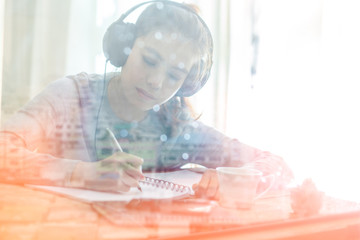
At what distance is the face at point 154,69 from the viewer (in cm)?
65

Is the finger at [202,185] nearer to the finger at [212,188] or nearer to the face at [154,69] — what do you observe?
the finger at [212,188]

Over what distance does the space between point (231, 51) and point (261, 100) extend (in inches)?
5.8

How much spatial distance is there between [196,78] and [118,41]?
0.18 m

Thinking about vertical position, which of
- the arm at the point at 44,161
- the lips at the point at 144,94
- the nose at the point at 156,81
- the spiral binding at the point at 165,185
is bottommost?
the spiral binding at the point at 165,185

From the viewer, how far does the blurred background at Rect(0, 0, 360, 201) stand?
0.51 meters

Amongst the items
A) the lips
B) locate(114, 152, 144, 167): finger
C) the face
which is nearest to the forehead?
the face

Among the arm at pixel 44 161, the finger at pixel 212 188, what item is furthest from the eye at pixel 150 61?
the finger at pixel 212 188

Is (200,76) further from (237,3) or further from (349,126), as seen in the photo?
(349,126)

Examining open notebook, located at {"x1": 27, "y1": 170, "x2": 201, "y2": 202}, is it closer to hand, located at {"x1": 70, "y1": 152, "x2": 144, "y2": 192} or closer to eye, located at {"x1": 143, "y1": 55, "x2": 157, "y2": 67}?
hand, located at {"x1": 70, "y1": 152, "x2": 144, "y2": 192}

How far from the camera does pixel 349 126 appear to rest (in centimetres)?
91

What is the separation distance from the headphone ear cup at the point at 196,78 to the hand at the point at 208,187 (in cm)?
20

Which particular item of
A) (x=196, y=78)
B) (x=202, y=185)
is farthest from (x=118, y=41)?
(x=202, y=185)

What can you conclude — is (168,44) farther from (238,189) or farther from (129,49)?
(238,189)

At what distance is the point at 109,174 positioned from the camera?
0.51 meters
